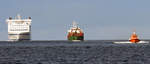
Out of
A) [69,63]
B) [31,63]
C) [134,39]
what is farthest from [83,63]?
[134,39]

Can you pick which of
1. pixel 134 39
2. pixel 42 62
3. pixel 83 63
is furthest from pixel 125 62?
pixel 134 39

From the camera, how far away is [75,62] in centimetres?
7094

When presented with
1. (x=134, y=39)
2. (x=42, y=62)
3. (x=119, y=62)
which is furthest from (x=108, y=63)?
(x=134, y=39)

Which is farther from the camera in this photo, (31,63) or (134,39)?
(134,39)

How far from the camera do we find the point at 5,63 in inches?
2709

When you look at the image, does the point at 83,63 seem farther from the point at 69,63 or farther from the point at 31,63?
the point at 31,63

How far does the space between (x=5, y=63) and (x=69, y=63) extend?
24.7 feet

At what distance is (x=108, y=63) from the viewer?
68438mm

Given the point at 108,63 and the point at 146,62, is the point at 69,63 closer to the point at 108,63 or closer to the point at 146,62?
the point at 108,63

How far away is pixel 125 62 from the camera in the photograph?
7000 centimetres

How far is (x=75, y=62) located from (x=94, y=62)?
7.61ft

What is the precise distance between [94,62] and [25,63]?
8301mm

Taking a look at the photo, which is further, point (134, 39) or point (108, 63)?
point (134, 39)

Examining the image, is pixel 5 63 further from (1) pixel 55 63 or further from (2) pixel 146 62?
(2) pixel 146 62
